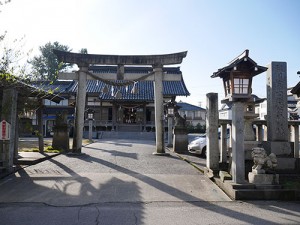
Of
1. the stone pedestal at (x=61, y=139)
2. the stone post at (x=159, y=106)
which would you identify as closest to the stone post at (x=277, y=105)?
the stone post at (x=159, y=106)

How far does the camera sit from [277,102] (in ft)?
25.7

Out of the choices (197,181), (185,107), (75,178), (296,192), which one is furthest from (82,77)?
(185,107)

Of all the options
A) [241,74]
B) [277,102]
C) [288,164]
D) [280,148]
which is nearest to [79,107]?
[241,74]

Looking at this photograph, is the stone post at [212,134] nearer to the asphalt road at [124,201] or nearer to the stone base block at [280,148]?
the asphalt road at [124,201]

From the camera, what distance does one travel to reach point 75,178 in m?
7.50

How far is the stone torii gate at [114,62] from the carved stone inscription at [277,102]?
5582 mm

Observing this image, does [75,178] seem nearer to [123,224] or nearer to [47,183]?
[47,183]

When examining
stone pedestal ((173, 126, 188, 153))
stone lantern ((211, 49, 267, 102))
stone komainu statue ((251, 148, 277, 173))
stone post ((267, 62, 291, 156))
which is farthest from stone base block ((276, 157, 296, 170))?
stone pedestal ((173, 126, 188, 153))

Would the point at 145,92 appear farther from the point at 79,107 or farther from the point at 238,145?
the point at 238,145

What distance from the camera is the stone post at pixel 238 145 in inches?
237

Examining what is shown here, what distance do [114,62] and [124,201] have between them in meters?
8.84

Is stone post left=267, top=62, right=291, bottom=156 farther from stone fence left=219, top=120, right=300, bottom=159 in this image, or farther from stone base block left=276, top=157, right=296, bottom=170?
stone fence left=219, top=120, right=300, bottom=159

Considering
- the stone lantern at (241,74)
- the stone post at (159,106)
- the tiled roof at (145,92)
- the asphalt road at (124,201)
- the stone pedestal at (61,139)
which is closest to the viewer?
the asphalt road at (124,201)

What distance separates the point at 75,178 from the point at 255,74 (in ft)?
19.3
